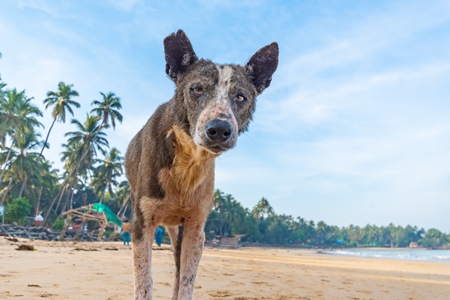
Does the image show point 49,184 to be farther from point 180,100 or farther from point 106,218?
point 180,100

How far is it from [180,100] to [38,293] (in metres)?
3.03

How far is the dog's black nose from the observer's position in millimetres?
3504

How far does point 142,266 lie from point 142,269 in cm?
3

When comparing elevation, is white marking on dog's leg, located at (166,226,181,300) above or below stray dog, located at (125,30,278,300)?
below

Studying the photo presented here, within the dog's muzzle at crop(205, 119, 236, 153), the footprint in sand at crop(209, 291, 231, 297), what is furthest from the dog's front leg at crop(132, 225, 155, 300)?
the footprint in sand at crop(209, 291, 231, 297)

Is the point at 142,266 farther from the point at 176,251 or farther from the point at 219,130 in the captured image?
the point at 219,130

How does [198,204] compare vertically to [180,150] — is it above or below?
below

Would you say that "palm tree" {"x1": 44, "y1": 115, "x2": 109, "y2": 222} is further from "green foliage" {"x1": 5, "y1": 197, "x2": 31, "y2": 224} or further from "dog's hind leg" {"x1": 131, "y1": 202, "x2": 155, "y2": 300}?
"dog's hind leg" {"x1": 131, "y1": 202, "x2": 155, "y2": 300}

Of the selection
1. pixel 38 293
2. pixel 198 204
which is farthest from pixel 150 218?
pixel 38 293

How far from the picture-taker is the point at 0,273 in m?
6.54

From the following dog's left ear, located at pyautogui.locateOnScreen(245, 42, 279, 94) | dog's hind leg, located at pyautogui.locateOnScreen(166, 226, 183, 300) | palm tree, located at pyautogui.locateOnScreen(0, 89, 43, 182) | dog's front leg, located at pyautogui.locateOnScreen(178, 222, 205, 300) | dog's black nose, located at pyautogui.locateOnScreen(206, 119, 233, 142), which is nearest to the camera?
dog's black nose, located at pyautogui.locateOnScreen(206, 119, 233, 142)

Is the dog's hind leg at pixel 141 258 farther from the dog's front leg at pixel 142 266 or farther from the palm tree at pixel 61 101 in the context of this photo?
the palm tree at pixel 61 101

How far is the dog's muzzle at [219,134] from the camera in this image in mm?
3508

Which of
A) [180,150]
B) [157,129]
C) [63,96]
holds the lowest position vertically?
[180,150]
